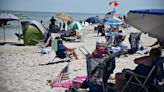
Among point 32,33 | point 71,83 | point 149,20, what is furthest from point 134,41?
point 149,20

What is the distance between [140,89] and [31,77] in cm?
318

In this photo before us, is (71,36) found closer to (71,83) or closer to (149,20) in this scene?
(71,83)

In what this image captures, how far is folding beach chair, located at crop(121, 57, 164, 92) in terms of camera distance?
5422 millimetres

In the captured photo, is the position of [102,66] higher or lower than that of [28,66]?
higher

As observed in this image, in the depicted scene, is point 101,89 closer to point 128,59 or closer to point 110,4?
point 128,59

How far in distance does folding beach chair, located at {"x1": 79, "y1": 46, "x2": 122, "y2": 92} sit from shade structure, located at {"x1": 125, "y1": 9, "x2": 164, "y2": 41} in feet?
2.64

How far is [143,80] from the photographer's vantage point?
557 centimetres

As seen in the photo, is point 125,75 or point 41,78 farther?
point 41,78

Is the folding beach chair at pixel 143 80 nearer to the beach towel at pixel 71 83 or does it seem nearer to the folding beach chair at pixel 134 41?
the beach towel at pixel 71 83

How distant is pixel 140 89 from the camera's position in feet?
18.2

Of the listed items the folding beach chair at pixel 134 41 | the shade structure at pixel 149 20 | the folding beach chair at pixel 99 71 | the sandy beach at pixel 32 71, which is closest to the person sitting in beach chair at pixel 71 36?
the sandy beach at pixel 32 71

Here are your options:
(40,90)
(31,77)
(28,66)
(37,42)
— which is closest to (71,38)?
(37,42)

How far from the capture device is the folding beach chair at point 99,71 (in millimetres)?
5875

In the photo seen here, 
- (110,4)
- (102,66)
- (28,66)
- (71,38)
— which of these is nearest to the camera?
(102,66)
